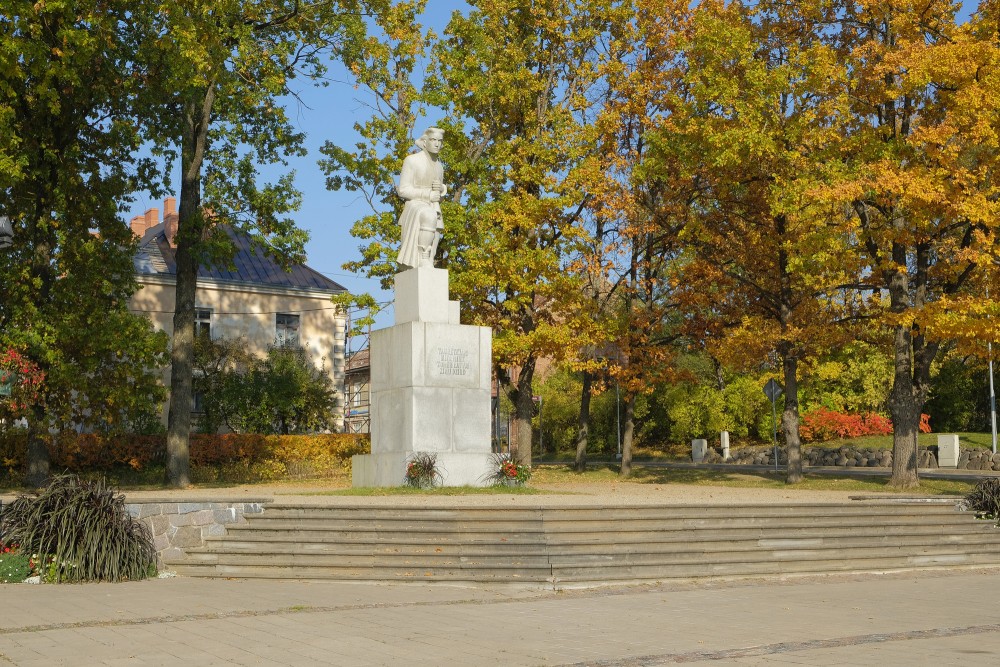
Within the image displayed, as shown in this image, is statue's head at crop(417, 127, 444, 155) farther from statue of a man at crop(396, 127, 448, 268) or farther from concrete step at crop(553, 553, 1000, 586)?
concrete step at crop(553, 553, 1000, 586)

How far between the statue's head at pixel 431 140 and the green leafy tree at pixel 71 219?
7.43 m

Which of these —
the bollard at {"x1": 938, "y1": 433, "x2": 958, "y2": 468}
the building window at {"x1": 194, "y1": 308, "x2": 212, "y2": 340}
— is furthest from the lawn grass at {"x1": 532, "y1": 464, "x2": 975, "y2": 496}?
the building window at {"x1": 194, "y1": 308, "x2": 212, "y2": 340}

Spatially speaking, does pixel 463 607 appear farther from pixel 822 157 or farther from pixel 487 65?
pixel 487 65

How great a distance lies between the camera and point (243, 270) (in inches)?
1831

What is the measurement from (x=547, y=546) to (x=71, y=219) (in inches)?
675

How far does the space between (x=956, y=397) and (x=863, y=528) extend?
32169 mm

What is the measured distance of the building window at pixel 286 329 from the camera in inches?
1802

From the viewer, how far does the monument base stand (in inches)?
762

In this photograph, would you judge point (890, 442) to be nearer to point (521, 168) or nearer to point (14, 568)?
point (521, 168)

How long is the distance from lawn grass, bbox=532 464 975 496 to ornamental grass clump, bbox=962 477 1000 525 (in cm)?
582

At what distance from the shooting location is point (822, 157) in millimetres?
25969

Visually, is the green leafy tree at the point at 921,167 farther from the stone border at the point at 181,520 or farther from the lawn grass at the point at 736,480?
the stone border at the point at 181,520

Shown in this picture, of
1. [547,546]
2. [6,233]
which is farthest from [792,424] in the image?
[6,233]

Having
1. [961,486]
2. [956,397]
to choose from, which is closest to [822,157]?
[961,486]
